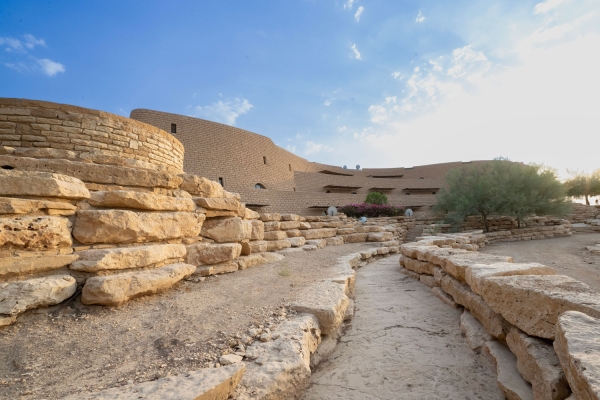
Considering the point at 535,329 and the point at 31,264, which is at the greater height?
the point at 31,264

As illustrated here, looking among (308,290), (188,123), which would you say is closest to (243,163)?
(188,123)

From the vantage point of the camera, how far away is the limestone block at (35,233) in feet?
7.39

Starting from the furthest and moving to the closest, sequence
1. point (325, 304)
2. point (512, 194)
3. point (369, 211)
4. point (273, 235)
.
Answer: point (369, 211) → point (512, 194) → point (273, 235) → point (325, 304)

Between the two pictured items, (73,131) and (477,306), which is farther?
(73,131)

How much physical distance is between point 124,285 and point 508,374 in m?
2.98

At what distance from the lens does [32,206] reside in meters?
2.49

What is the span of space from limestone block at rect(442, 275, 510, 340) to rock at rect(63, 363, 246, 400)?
1.94 m

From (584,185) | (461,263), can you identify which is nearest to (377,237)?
(461,263)

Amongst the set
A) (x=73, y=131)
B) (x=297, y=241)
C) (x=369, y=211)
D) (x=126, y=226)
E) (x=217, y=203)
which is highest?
(x=73, y=131)

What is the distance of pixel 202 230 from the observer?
407cm

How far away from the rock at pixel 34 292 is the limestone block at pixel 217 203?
1.81 metres

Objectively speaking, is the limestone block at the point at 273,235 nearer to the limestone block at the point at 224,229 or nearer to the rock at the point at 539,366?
the limestone block at the point at 224,229

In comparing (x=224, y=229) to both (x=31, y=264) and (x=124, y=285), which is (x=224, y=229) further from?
(x=31, y=264)

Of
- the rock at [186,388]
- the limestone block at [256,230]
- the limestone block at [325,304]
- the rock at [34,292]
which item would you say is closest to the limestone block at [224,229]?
the limestone block at [256,230]
